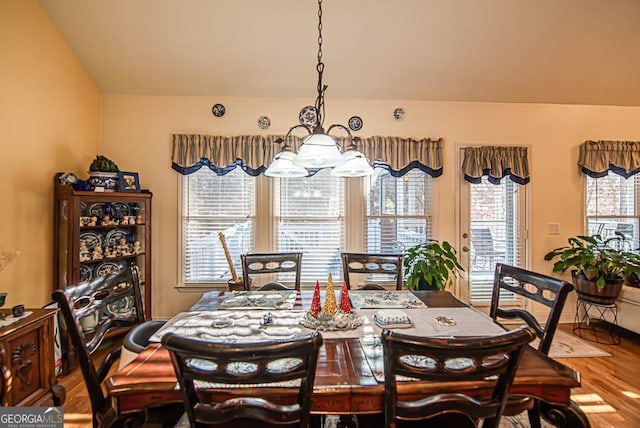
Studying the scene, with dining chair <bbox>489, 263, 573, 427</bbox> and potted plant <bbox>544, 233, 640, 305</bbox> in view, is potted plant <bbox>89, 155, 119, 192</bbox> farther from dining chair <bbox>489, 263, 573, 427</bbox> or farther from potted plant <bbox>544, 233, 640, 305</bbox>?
potted plant <bbox>544, 233, 640, 305</bbox>

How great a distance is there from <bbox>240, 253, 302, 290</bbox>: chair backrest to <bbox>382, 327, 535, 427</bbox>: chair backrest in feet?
4.78

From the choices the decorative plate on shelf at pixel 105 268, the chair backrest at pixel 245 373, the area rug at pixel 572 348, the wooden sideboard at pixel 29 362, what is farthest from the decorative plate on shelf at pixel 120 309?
the area rug at pixel 572 348

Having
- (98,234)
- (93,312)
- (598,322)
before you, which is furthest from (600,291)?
(98,234)

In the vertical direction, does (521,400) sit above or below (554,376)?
below

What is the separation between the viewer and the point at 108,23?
8.83 ft

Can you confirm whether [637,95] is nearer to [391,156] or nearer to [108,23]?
[391,156]

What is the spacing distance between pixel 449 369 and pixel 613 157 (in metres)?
4.16

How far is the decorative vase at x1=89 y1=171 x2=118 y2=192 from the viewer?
9.25 ft

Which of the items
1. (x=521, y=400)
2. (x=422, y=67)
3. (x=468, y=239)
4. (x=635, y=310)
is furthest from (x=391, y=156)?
(x=635, y=310)

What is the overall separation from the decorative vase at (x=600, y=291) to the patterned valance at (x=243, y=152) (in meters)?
2.21

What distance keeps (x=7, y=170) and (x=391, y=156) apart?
3.34 metres

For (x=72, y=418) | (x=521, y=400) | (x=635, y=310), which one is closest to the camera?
(x=521, y=400)

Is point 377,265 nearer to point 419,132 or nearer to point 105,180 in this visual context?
point 419,132

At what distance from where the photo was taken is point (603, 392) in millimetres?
2270
